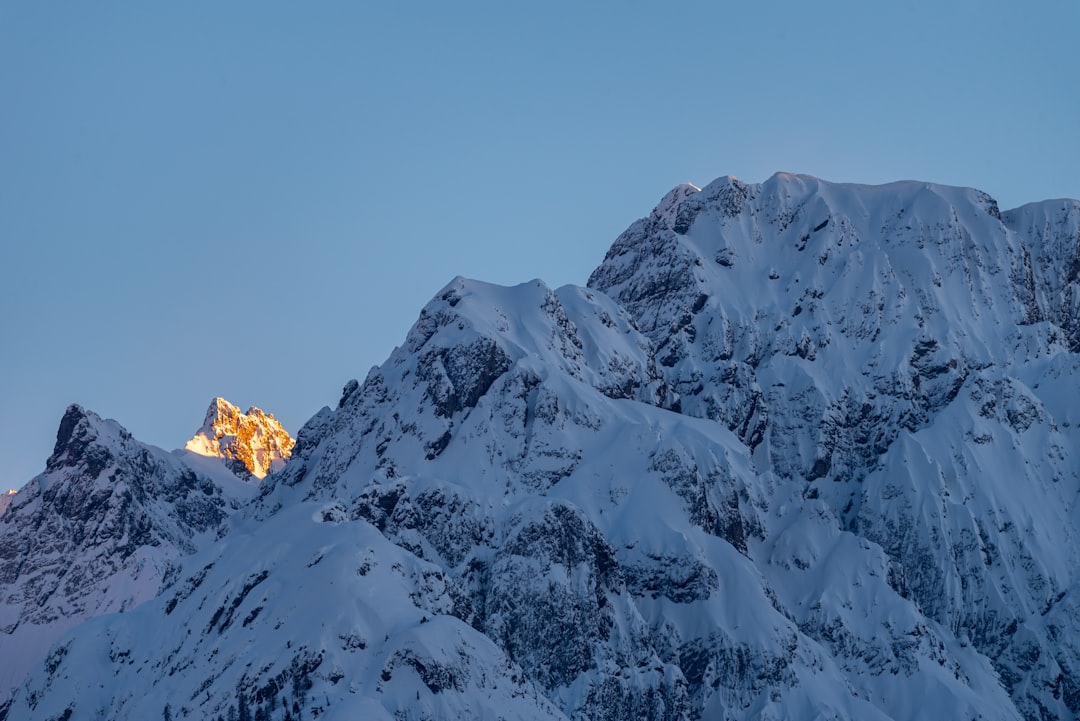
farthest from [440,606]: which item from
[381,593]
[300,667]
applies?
[300,667]

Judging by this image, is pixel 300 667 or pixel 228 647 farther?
pixel 228 647

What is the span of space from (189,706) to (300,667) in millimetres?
16346

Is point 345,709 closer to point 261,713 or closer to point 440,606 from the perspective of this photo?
point 261,713

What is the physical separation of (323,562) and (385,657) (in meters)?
19.3

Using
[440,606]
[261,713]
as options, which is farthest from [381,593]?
[261,713]

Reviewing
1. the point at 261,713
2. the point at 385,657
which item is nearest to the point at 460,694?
the point at 385,657

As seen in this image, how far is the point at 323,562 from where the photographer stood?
199875 mm

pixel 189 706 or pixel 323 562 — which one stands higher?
pixel 323 562

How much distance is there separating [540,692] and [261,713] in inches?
1308

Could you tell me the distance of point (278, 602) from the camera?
650 ft

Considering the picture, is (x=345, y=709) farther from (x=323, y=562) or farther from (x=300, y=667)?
(x=323, y=562)

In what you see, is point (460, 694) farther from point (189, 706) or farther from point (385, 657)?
→ point (189, 706)

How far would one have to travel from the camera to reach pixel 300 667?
183625mm

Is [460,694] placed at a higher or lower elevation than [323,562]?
lower
